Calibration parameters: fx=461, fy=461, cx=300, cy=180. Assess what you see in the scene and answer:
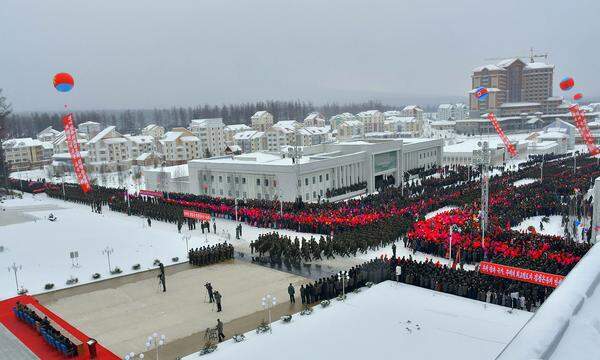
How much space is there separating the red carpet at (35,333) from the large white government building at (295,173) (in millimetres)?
18345

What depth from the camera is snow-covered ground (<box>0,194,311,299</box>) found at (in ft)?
59.3

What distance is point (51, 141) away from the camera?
3310 inches

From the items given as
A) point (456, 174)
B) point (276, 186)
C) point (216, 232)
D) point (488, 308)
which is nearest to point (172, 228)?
point (216, 232)

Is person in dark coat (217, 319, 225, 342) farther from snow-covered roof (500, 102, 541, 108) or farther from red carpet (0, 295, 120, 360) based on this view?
snow-covered roof (500, 102, 541, 108)

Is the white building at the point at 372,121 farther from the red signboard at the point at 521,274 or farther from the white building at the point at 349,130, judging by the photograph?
the red signboard at the point at 521,274

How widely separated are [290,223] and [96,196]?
61.1 feet

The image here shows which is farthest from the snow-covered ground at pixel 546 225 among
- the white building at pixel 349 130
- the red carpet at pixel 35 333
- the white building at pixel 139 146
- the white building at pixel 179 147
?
the white building at pixel 349 130

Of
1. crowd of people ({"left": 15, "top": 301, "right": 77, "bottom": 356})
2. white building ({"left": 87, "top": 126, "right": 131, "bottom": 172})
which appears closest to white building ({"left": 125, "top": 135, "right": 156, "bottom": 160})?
white building ({"left": 87, "top": 126, "right": 131, "bottom": 172})

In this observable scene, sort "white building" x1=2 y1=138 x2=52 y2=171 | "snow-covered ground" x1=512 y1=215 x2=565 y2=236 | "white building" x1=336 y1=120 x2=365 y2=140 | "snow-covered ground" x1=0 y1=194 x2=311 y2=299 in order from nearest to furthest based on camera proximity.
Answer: "snow-covered ground" x1=0 y1=194 x2=311 y2=299, "snow-covered ground" x1=512 y1=215 x2=565 y2=236, "white building" x1=2 y1=138 x2=52 y2=171, "white building" x1=336 y1=120 x2=365 y2=140

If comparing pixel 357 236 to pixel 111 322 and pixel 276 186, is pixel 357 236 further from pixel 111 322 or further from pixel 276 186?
pixel 276 186

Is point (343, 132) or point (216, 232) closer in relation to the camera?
point (216, 232)

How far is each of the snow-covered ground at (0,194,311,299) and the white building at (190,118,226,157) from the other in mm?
48444

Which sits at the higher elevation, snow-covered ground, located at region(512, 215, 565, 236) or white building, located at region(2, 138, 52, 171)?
white building, located at region(2, 138, 52, 171)

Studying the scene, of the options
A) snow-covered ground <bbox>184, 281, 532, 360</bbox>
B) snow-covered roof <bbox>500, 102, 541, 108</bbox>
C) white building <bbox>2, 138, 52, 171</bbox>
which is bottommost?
snow-covered ground <bbox>184, 281, 532, 360</bbox>
